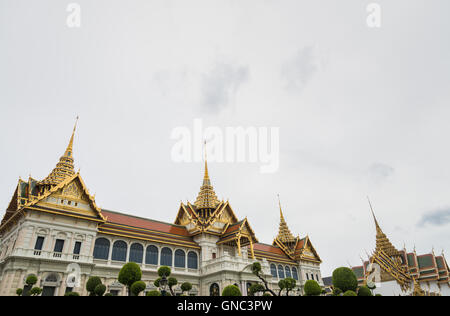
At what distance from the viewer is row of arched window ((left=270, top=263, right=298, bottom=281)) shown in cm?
4340

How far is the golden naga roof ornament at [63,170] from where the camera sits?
98.1 feet

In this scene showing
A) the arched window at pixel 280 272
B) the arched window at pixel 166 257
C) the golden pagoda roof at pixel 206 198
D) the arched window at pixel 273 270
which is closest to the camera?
the arched window at pixel 166 257

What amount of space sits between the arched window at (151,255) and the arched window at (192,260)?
4.43 meters

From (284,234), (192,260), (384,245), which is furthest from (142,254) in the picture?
(384,245)

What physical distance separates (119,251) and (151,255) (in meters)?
3.48

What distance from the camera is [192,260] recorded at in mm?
34469

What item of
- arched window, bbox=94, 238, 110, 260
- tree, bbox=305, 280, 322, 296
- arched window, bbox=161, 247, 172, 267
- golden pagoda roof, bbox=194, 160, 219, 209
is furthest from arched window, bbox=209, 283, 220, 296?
tree, bbox=305, 280, 322, 296

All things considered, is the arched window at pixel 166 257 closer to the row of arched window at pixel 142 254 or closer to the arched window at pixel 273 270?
the row of arched window at pixel 142 254

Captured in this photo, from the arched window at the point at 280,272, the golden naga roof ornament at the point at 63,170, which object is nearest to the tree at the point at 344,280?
the arched window at the point at 280,272

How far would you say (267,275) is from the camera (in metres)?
34.5

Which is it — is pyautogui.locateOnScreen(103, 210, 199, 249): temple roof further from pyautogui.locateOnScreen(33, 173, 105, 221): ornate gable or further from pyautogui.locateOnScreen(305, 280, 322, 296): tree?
pyautogui.locateOnScreen(305, 280, 322, 296): tree
